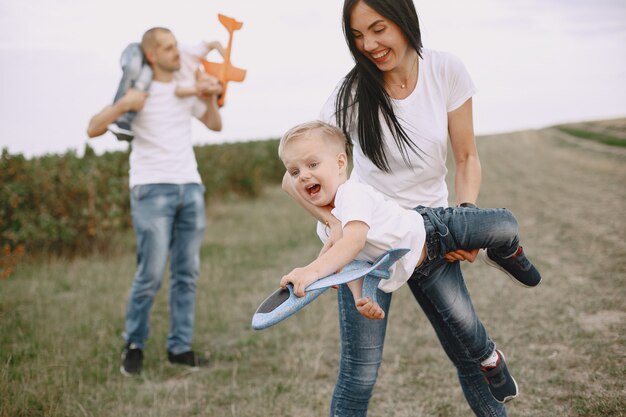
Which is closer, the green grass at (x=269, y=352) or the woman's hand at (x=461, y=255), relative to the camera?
the woman's hand at (x=461, y=255)

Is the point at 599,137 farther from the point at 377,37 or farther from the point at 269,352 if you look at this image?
the point at 377,37

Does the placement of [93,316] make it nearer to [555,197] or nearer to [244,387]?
[244,387]

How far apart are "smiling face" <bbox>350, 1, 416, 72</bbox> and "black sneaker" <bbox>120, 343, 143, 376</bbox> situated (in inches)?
116

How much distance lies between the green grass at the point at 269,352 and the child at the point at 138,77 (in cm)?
177

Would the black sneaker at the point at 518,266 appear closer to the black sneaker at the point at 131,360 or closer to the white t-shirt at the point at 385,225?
the white t-shirt at the point at 385,225

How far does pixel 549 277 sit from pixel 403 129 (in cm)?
455

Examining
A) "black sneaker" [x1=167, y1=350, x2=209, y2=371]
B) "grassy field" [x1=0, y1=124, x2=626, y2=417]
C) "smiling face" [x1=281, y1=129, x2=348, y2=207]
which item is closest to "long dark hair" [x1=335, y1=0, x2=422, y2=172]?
"smiling face" [x1=281, y1=129, x2=348, y2=207]

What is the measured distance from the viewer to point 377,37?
2.49 m

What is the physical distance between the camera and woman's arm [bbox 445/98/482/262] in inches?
104

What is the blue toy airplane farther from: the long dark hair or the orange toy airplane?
the orange toy airplane

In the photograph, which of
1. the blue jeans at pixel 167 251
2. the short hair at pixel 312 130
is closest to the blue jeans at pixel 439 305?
the short hair at pixel 312 130

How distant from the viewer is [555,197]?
12547 mm

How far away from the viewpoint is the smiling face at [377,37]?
2475 mm

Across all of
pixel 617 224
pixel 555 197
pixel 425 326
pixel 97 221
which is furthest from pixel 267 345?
pixel 555 197
